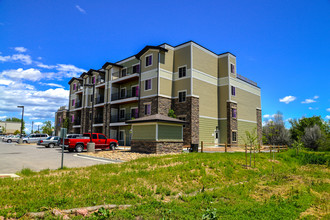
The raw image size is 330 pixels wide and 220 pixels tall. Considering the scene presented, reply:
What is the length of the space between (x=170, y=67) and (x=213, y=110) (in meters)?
8.79

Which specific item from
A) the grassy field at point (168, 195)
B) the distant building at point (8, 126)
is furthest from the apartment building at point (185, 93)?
the distant building at point (8, 126)

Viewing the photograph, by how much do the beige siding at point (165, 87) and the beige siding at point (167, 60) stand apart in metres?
1.77

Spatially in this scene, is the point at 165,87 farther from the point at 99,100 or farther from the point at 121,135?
the point at 99,100

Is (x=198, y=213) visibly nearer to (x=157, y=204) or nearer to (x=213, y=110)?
(x=157, y=204)

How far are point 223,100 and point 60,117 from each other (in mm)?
39518

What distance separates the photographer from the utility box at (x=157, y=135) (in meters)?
20.0

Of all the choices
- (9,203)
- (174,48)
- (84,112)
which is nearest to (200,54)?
(174,48)

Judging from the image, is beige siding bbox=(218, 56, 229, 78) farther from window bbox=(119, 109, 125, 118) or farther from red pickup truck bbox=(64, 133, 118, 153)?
red pickup truck bbox=(64, 133, 118, 153)

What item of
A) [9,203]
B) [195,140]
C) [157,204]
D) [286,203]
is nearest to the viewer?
Result: [9,203]

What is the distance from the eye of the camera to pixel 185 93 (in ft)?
95.9

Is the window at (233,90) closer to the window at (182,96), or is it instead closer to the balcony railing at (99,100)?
the window at (182,96)

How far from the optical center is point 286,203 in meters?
7.28

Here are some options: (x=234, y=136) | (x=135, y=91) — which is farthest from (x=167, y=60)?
(x=234, y=136)

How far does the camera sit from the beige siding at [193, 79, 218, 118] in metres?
29.7
